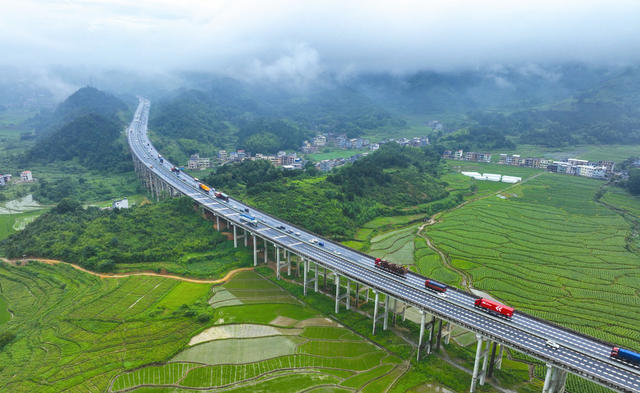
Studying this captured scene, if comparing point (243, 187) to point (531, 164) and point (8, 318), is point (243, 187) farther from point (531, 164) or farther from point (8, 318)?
point (531, 164)

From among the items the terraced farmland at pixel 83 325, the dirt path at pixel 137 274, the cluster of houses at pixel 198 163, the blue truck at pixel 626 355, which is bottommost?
the terraced farmland at pixel 83 325

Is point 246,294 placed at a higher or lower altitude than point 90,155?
lower

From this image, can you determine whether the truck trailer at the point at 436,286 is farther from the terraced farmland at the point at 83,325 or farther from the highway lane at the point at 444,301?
the terraced farmland at the point at 83,325

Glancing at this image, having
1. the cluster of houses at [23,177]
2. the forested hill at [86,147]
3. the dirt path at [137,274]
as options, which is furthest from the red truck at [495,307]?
the cluster of houses at [23,177]

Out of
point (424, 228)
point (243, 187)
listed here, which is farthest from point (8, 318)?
point (424, 228)

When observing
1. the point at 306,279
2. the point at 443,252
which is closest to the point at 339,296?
the point at 306,279

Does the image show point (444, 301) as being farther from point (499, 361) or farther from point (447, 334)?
point (499, 361)
